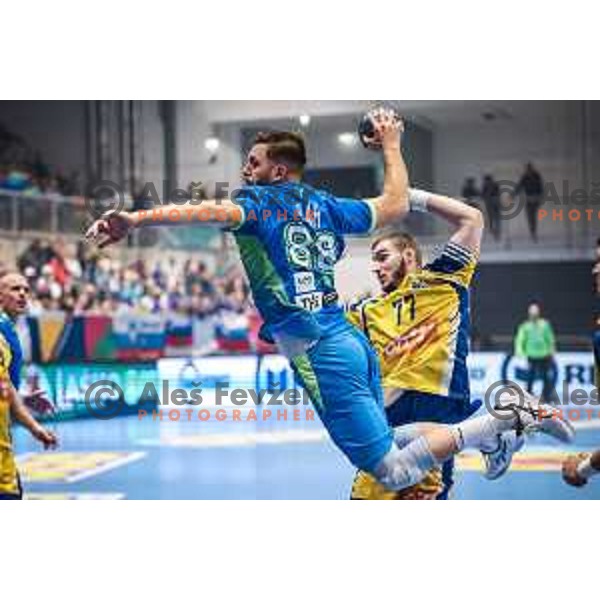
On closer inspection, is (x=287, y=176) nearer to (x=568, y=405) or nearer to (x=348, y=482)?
(x=348, y=482)

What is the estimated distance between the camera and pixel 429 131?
239 inches

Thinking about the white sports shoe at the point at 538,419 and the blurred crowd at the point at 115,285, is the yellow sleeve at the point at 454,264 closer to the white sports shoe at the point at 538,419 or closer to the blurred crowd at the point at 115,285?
the white sports shoe at the point at 538,419

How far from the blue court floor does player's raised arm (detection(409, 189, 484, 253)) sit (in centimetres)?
119

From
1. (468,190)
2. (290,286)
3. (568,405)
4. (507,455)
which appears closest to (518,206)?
(468,190)

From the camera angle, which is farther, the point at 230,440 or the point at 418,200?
the point at 230,440

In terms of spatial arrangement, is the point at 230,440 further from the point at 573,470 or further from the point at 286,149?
the point at 286,149

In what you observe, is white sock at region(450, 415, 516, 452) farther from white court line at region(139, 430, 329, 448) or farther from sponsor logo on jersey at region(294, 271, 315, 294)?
white court line at region(139, 430, 329, 448)

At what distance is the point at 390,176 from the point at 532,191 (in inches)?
86.0

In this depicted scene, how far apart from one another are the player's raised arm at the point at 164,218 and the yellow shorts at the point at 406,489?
144 cm

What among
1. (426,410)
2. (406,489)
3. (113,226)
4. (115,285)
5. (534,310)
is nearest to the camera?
(113,226)

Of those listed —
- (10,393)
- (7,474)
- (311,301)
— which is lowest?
(7,474)

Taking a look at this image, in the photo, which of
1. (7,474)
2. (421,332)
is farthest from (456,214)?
(7,474)

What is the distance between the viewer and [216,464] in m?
7.10

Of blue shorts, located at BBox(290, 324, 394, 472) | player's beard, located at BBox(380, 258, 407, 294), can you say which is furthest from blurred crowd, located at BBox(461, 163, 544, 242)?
blue shorts, located at BBox(290, 324, 394, 472)
